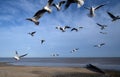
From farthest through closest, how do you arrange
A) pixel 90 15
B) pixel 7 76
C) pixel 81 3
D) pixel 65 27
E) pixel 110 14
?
1. pixel 7 76
2. pixel 65 27
3. pixel 110 14
4. pixel 90 15
5. pixel 81 3

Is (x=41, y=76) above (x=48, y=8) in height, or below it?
below

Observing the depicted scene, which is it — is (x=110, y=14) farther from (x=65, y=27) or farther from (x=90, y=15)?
(x=65, y=27)

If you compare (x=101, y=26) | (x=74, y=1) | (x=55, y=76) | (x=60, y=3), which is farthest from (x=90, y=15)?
(x=55, y=76)

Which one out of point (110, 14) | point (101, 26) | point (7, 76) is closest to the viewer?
point (110, 14)

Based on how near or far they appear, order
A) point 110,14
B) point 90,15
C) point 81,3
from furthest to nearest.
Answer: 1. point 110,14
2. point 90,15
3. point 81,3

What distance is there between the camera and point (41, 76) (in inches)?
1764

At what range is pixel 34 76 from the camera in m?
44.4

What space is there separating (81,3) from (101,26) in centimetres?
1495

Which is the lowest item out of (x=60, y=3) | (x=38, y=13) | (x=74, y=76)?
(x=74, y=76)

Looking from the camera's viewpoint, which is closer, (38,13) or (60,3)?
(38,13)

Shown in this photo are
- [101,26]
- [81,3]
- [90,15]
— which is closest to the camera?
[81,3]

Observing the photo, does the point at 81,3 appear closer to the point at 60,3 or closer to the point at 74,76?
the point at 60,3

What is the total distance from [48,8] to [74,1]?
1.33m

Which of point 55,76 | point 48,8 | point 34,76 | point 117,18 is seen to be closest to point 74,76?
point 55,76
